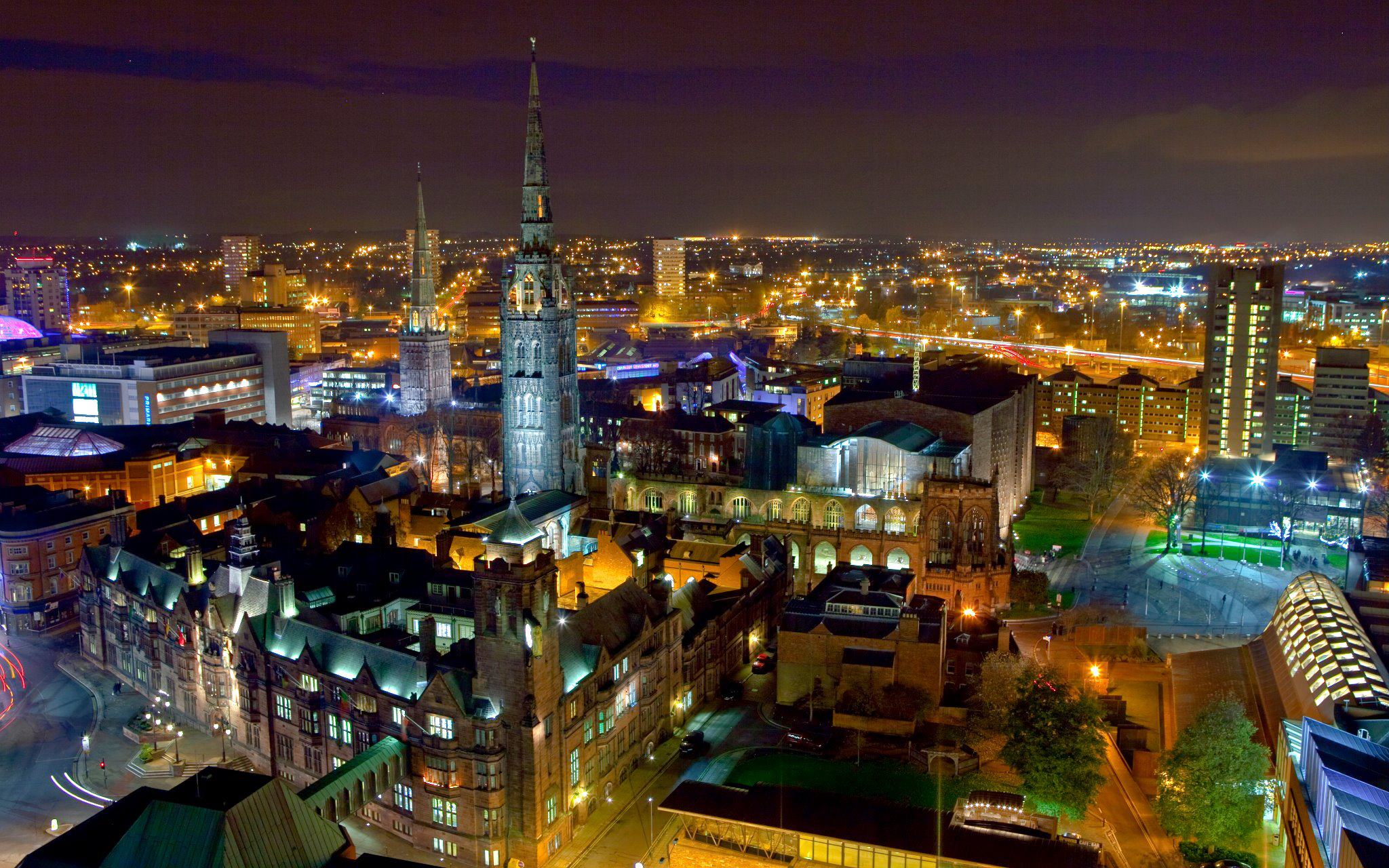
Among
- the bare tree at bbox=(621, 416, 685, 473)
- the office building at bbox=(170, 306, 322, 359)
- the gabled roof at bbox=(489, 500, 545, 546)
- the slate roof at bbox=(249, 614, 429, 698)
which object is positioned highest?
the office building at bbox=(170, 306, 322, 359)

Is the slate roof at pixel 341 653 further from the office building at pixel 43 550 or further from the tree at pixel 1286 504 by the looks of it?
the tree at pixel 1286 504

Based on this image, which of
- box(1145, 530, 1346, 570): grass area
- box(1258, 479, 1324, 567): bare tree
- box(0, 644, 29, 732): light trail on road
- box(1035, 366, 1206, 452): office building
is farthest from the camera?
box(1035, 366, 1206, 452): office building

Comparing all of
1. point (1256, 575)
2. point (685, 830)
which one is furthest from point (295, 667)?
point (1256, 575)

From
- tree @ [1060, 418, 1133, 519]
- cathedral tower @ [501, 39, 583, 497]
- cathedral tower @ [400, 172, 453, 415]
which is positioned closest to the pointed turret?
cathedral tower @ [400, 172, 453, 415]

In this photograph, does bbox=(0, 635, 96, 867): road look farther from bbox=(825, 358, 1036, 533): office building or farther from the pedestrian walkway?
bbox=(825, 358, 1036, 533): office building

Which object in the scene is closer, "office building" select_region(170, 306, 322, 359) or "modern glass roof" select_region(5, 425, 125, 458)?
"modern glass roof" select_region(5, 425, 125, 458)

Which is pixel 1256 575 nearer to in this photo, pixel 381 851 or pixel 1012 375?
pixel 1012 375
